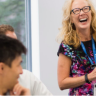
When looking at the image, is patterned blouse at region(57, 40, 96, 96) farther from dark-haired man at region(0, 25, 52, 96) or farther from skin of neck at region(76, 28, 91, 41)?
dark-haired man at region(0, 25, 52, 96)

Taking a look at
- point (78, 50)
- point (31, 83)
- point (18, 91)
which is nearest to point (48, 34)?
point (78, 50)

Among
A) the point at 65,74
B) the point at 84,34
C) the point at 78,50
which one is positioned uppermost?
the point at 84,34

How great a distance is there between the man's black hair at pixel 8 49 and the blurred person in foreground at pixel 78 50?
90 centimetres

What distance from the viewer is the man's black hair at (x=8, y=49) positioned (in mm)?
1052

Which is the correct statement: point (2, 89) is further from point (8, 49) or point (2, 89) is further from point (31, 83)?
point (31, 83)

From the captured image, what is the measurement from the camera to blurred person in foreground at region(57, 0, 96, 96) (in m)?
1.88

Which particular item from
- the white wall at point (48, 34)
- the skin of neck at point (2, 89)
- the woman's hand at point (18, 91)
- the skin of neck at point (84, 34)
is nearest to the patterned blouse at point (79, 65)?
the skin of neck at point (84, 34)

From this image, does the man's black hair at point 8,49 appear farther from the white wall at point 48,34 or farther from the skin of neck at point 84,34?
the white wall at point 48,34

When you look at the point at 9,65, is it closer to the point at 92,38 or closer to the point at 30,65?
the point at 92,38

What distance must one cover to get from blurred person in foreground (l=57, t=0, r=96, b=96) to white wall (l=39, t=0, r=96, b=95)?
4.71 ft

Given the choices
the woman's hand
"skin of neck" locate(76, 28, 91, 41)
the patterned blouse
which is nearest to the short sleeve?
the patterned blouse

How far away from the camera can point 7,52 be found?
1.06 metres

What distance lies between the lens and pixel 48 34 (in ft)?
11.5

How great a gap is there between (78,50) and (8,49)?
1023 mm
